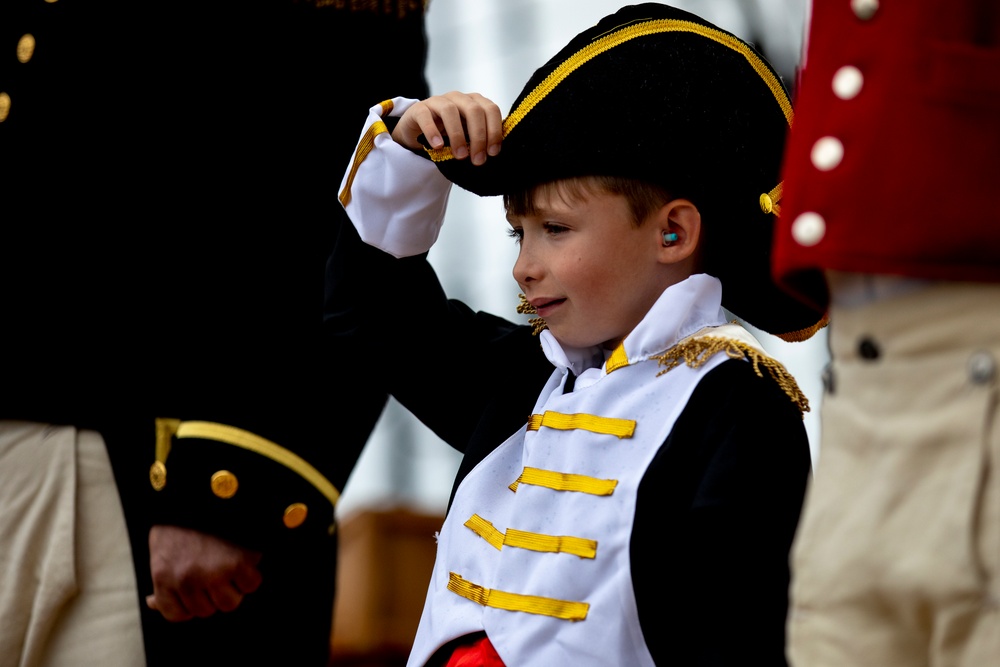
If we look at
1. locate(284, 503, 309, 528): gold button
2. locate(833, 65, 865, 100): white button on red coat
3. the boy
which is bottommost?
locate(284, 503, 309, 528): gold button

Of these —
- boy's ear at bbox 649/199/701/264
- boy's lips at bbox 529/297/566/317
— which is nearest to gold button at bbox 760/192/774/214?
boy's ear at bbox 649/199/701/264

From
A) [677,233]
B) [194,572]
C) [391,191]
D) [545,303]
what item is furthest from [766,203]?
[194,572]

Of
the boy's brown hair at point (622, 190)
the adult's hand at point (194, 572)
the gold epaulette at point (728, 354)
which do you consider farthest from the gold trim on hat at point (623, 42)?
the adult's hand at point (194, 572)

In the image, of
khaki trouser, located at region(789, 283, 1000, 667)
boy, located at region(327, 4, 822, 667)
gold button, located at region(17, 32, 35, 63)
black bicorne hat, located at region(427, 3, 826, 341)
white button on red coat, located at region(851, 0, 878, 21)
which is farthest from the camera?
gold button, located at region(17, 32, 35, 63)

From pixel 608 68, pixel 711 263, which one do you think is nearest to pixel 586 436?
pixel 711 263

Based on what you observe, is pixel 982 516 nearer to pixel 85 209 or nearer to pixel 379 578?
pixel 85 209

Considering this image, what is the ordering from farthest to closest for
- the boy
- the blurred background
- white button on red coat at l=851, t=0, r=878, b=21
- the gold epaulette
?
the blurred background < the gold epaulette < the boy < white button on red coat at l=851, t=0, r=878, b=21

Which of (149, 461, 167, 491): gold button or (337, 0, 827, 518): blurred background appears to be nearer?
(149, 461, 167, 491): gold button

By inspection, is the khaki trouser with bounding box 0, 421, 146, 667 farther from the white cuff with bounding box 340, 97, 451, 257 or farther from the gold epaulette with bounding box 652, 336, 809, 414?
the gold epaulette with bounding box 652, 336, 809, 414

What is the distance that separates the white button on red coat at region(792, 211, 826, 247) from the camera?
1.28 metres

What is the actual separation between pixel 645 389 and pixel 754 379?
16 centimetres

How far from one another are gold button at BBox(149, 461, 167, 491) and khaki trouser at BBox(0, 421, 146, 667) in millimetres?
88

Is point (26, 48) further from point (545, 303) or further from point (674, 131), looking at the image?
point (674, 131)

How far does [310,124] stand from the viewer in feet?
7.97
